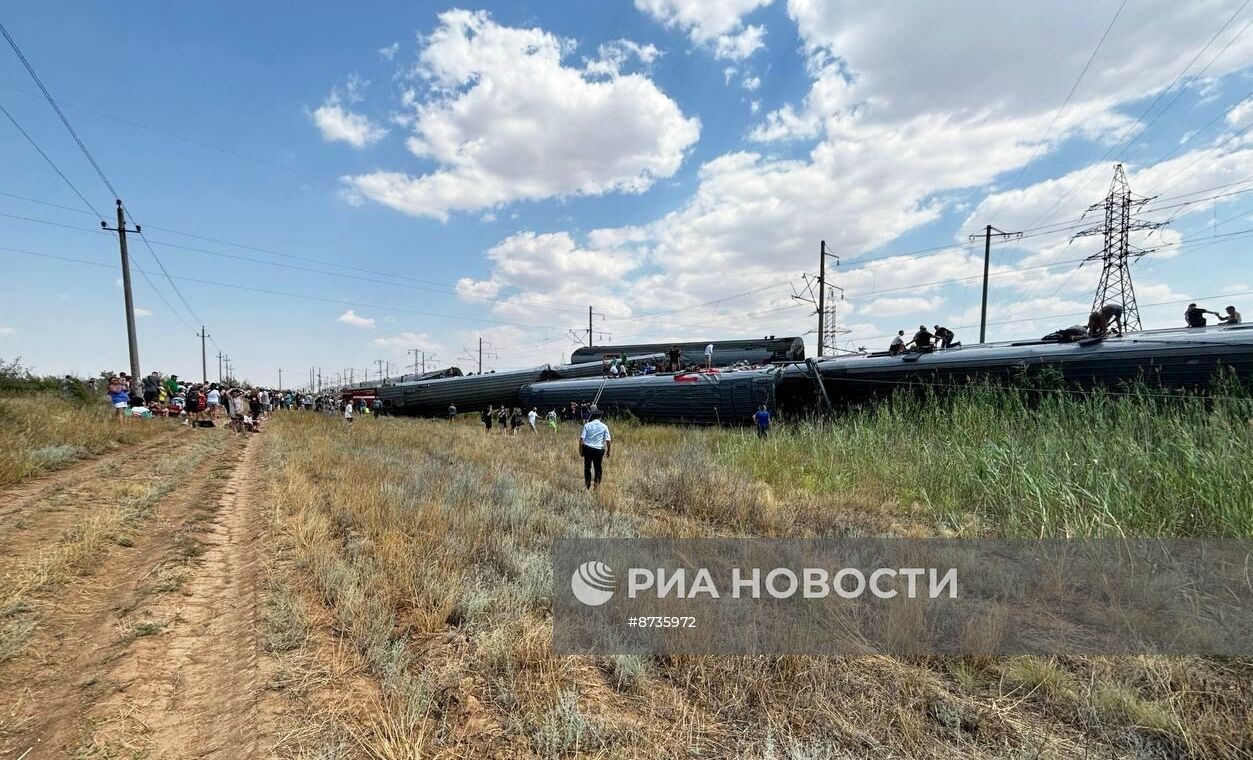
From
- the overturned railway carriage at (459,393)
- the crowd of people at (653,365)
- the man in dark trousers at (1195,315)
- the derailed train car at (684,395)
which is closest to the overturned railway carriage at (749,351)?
the crowd of people at (653,365)

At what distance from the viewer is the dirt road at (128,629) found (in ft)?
8.75

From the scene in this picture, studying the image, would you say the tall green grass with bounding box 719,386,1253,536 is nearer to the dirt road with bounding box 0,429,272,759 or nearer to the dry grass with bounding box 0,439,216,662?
the dirt road with bounding box 0,429,272,759

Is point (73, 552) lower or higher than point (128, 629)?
higher

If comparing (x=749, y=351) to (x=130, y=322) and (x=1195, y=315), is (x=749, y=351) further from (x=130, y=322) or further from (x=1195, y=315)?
(x=130, y=322)

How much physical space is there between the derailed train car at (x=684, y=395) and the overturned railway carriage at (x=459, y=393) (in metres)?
6.64

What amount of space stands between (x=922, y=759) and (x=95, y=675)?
16.4 feet

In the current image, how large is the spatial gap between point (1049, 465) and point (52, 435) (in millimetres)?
20166

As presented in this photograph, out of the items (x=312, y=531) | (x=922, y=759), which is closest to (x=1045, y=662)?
(x=922, y=759)

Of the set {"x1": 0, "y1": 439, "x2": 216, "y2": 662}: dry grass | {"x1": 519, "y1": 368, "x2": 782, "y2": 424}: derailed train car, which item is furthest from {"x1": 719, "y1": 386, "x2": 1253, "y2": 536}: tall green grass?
{"x1": 0, "y1": 439, "x2": 216, "y2": 662}: dry grass

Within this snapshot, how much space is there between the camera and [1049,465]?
23.2ft

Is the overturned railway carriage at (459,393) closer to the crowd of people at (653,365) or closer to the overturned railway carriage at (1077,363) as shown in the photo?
the crowd of people at (653,365)

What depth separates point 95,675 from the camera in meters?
3.13

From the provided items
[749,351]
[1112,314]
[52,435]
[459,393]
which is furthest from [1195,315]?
[459,393]

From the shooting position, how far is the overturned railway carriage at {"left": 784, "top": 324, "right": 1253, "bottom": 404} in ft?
36.1
